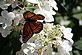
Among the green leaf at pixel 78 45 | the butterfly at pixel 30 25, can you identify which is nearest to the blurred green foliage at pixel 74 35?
the green leaf at pixel 78 45

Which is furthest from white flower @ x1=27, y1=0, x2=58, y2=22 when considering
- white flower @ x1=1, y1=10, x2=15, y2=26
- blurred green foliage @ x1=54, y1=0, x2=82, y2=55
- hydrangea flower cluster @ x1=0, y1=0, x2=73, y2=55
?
blurred green foliage @ x1=54, y1=0, x2=82, y2=55

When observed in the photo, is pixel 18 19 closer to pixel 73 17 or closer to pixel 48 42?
pixel 48 42

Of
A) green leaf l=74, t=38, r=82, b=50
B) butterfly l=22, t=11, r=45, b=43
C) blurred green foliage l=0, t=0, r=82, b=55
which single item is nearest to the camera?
butterfly l=22, t=11, r=45, b=43

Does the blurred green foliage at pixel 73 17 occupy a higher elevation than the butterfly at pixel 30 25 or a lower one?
lower

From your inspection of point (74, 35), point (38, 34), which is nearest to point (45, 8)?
point (38, 34)

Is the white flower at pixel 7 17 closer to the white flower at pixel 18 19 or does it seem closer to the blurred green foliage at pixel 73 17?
the white flower at pixel 18 19

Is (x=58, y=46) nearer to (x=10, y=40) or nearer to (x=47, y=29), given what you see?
(x=47, y=29)

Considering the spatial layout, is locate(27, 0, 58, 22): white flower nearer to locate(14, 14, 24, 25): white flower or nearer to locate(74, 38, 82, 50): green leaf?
locate(14, 14, 24, 25): white flower
